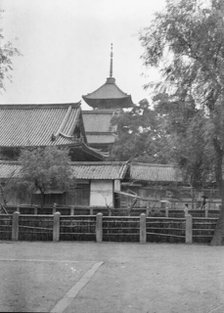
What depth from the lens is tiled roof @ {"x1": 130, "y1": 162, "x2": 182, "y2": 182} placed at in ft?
78.6

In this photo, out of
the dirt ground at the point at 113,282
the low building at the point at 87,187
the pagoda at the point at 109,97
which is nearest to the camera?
the dirt ground at the point at 113,282

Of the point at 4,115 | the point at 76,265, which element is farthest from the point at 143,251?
the point at 4,115

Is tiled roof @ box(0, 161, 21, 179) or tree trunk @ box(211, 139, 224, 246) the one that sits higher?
tiled roof @ box(0, 161, 21, 179)

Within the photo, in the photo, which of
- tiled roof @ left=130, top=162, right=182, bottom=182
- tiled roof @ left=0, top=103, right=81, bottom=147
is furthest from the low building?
tiled roof @ left=130, top=162, right=182, bottom=182

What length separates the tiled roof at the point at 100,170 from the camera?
64.6 feet

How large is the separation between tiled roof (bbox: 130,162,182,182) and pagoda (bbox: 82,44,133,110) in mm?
13631

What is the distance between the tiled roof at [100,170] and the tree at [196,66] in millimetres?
6853

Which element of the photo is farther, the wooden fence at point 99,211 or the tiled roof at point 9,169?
the tiled roof at point 9,169

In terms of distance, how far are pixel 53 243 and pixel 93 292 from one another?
22.7 feet

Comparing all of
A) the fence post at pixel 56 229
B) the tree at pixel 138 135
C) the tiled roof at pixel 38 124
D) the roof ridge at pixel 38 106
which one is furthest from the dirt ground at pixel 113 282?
the tree at pixel 138 135

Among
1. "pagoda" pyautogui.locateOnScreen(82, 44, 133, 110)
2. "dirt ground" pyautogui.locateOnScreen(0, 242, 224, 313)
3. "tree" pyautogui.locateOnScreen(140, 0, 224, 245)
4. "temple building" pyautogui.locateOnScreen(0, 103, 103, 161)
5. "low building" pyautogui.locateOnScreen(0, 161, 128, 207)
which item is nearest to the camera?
"dirt ground" pyautogui.locateOnScreen(0, 242, 224, 313)

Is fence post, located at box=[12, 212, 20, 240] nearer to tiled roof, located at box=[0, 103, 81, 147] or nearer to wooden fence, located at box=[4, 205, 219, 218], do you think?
wooden fence, located at box=[4, 205, 219, 218]

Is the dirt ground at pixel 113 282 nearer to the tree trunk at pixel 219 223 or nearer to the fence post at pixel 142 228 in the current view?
the tree trunk at pixel 219 223

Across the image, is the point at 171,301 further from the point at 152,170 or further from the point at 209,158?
the point at 152,170
